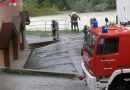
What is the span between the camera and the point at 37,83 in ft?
59.8

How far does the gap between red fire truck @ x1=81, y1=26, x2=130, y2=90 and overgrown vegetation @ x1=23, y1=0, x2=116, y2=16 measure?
50.7 m

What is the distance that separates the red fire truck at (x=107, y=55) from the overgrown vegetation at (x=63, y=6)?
166 feet

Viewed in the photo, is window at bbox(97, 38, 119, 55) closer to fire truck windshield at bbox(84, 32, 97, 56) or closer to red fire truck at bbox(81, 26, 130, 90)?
red fire truck at bbox(81, 26, 130, 90)

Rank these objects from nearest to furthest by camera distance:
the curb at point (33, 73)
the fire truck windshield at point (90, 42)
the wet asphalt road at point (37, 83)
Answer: the fire truck windshield at point (90, 42), the wet asphalt road at point (37, 83), the curb at point (33, 73)

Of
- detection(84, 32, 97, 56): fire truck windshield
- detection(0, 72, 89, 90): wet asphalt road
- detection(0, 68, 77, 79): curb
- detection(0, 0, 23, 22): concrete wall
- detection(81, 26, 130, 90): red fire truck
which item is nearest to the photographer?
detection(81, 26, 130, 90): red fire truck

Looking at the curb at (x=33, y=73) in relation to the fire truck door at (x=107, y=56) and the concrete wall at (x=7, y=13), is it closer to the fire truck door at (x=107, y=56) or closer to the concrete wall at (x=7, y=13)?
the concrete wall at (x=7, y=13)

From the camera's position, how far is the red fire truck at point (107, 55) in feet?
44.9

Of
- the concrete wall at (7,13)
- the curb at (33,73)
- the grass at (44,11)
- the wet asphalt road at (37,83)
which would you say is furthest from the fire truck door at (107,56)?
the grass at (44,11)

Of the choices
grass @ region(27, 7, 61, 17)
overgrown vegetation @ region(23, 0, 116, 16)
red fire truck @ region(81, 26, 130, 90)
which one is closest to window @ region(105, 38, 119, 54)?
red fire truck @ region(81, 26, 130, 90)

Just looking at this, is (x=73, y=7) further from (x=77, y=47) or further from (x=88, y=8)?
(x=77, y=47)

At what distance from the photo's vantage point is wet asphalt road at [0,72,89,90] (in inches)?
681

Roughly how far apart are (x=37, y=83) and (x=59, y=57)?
690 centimetres

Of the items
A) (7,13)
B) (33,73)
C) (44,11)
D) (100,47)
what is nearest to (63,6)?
(44,11)

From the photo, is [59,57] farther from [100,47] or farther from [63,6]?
[63,6]
